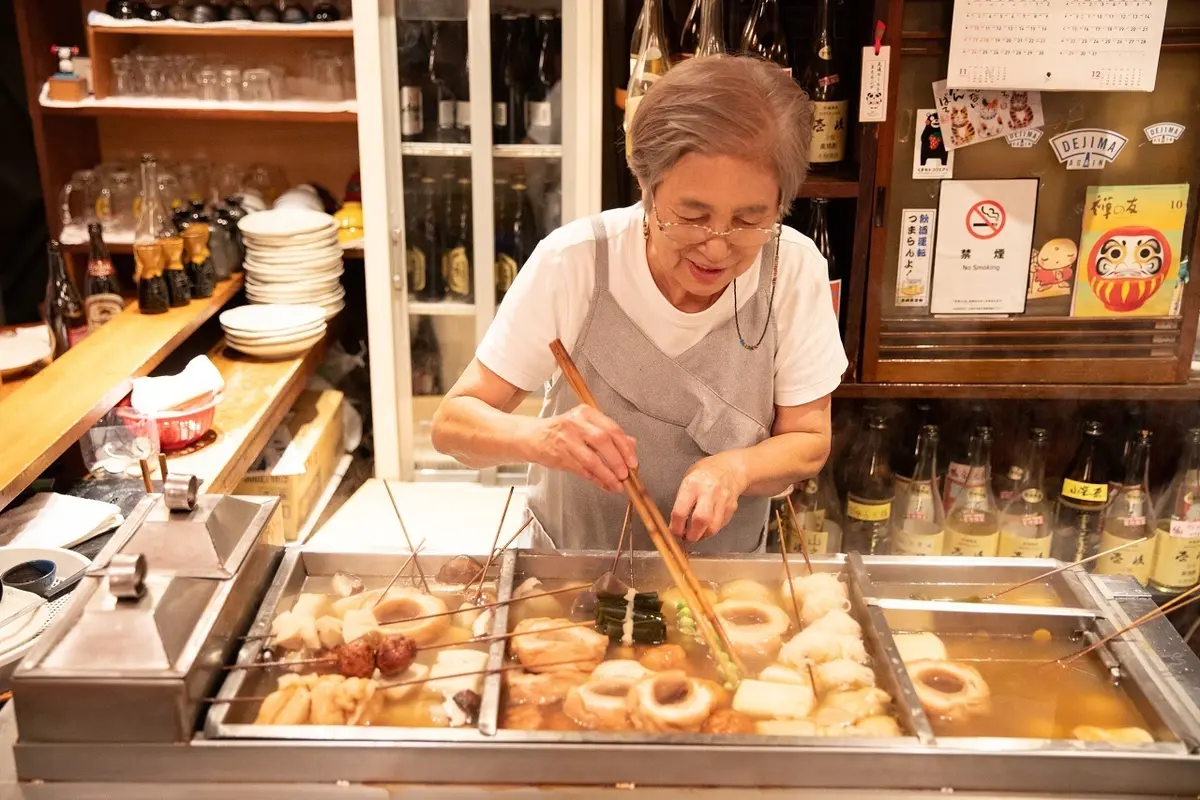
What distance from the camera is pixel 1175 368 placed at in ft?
9.36

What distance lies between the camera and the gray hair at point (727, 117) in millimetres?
1653

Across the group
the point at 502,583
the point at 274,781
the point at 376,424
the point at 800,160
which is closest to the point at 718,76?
the point at 800,160

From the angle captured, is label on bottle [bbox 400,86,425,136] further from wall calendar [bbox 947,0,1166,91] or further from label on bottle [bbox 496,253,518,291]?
wall calendar [bbox 947,0,1166,91]

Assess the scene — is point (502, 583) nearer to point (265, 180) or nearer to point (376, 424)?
point (376, 424)

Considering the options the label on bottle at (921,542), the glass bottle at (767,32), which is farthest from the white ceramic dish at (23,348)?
the label on bottle at (921,542)

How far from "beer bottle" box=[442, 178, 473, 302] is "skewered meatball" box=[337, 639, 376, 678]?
2587 millimetres

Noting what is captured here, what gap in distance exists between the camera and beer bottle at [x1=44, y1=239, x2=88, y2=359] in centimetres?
386

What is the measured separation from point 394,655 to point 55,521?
1.36m

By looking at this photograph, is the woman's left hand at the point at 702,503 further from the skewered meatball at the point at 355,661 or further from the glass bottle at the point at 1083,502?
the glass bottle at the point at 1083,502

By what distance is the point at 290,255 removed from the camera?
3.96 meters

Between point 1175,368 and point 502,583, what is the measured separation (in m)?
2.11

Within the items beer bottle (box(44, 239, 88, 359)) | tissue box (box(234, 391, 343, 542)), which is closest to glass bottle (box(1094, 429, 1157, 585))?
tissue box (box(234, 391, 343, 542))

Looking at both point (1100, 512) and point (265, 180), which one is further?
point (265, 180)

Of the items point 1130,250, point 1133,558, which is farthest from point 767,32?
point 1133,558
